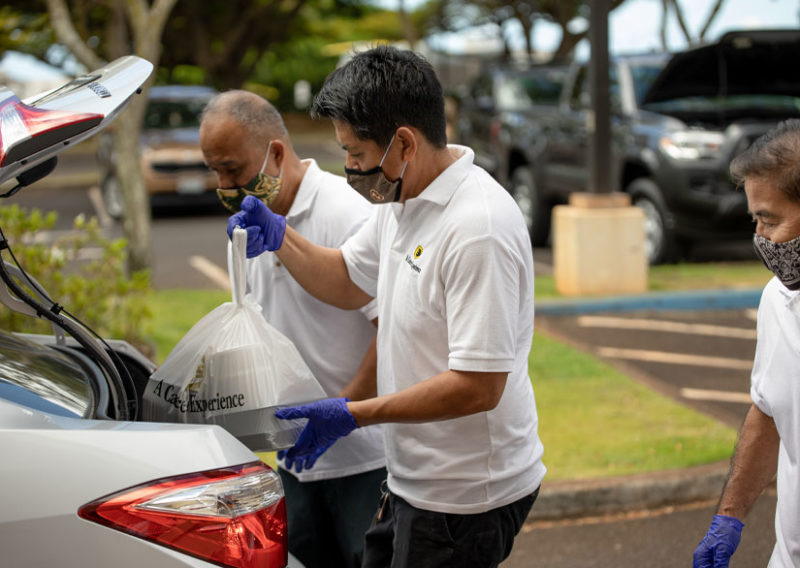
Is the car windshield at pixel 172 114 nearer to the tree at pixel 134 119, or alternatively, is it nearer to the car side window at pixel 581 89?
the car side window at pixel 581 89

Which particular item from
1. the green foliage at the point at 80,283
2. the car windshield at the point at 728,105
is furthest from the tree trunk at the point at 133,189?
the car windshield at the point at 728,105

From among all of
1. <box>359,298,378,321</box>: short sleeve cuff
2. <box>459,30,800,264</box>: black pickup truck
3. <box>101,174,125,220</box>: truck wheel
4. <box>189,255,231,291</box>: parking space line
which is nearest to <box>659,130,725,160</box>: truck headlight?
<box>459,30,800,264</box>: black pickup truck

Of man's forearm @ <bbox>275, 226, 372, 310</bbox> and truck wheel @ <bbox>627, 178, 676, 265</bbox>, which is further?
truck wheel @ <bbox>627, 178, 676, 265</bbox>

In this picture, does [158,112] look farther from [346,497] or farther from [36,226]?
[346,497]

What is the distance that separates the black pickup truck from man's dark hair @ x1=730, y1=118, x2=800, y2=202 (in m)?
4.57

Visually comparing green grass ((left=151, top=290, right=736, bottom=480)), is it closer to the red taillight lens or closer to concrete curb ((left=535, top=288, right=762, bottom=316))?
concrete curb ((left=535, top=288, right=762, bottom=316))

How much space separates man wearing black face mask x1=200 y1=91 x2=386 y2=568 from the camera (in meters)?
2.94

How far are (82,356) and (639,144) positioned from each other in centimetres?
816

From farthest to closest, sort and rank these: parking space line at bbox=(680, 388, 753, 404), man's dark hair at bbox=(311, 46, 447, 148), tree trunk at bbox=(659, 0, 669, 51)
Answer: tree trunk at bbox=(659, 0, 669, 51), parking space line at bbox=(680, 388, 753, 404), man's dark hair at bbox=(311, 46, 447, 148)

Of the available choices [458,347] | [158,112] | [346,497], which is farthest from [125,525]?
[158,112]

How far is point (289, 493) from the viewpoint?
10.1 ft

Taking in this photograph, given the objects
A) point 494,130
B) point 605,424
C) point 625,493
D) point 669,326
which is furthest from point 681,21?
point 625,493

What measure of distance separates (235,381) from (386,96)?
77 cm

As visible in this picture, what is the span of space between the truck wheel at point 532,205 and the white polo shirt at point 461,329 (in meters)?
9.42
